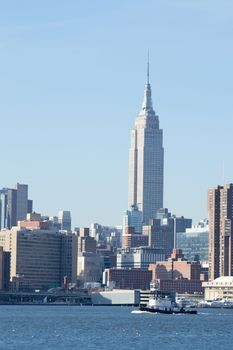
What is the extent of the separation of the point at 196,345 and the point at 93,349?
567 inches

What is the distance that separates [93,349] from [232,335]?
4038 cm

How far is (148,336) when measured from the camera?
186875 millimetres

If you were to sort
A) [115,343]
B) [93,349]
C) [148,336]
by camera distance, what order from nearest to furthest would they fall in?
[93,349]
[115,343]
[148,336]

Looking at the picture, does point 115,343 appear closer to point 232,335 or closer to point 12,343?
point 12,343

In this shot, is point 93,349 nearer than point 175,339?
Yes

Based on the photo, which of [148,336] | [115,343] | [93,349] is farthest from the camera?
[148,336]

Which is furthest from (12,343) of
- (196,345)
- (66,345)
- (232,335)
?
(232,335)

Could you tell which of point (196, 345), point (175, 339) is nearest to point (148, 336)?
point (175, 339)

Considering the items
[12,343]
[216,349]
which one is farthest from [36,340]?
[216,349]

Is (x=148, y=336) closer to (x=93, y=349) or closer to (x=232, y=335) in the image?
(x=232, y=335)

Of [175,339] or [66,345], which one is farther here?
[175,339]

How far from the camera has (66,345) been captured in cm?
16550

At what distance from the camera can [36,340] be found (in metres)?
174

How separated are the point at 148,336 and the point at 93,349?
27.4m
